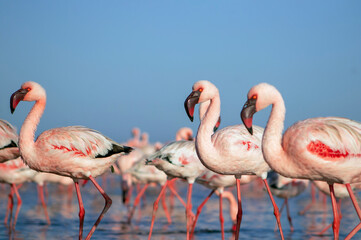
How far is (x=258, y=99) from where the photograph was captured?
508 cm

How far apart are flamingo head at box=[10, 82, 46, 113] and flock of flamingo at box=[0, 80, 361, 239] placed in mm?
12

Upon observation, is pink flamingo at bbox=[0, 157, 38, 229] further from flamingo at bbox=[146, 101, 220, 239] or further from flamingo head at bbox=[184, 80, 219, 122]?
flamingo head at bbox=[184, 80, 219, 122]

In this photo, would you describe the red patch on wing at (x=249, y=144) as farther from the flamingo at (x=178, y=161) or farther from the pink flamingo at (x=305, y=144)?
the flamingo at (x=178, y=161)

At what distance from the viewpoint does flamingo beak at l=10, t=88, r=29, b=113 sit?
6.68 metres

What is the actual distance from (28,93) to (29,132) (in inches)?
22.1

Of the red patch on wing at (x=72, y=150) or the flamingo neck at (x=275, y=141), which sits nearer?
the flamingo neck at (x=275, y=141)

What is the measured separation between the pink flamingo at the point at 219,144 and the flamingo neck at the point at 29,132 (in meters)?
1.93

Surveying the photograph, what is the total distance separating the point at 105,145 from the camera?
22.0ft

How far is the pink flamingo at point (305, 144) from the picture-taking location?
503 cm

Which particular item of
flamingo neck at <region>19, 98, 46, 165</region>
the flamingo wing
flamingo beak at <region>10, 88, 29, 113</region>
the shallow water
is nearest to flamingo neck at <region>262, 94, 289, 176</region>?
the flamingo wing

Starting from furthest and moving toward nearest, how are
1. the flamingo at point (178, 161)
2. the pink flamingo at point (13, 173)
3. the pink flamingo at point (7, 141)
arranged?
the pink flamingo at point (13, 173) → the flamingo at point (178, 161) → the pink flamingo at point (7, 141)

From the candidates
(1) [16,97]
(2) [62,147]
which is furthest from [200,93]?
(1) [16,97]

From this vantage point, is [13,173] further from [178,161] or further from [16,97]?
[178,161]


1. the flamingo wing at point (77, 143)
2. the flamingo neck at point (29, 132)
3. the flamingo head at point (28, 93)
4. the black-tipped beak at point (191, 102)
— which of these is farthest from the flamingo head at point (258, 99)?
the flamingo head at point (28, 93)
